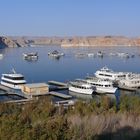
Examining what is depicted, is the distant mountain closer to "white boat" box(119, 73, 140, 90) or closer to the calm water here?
the calm water

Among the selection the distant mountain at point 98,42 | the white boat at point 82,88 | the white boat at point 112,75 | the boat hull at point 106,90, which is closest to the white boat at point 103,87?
the boat hull at point 106,90

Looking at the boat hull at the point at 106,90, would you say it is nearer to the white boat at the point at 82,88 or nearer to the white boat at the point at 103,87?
the white boat at the point at 103,87

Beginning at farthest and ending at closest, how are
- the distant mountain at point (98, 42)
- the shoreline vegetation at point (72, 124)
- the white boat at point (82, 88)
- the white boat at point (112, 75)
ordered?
the distant mountain at point (98, 42), the white boat at point (112, 75), the white boat at point (82, 88), the shoreline vegetation at point (72, 124)

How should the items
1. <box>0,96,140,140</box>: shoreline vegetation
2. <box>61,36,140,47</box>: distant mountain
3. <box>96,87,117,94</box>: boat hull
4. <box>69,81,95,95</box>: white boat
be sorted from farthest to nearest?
<box>61,36,140,47</box>: distant mountain
<box>96,87,117,94</box>: boat hull
<box>69,81,95,95</box>: white boat
<box>0,96,140,140</box>: shoreline vegetation

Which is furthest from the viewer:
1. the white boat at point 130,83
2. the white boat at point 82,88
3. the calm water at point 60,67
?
the calm water at point 60,67

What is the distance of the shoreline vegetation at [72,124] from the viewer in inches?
191

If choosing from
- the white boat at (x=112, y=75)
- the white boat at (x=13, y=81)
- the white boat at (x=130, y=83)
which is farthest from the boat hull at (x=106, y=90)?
the white boat at (x=13, y=81)

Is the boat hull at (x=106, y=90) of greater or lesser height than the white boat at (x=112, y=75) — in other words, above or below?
below

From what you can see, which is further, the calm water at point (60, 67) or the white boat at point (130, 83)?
the calm water at point (60, 67)

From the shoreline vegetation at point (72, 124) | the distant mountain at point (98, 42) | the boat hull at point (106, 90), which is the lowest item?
the distant mountain at point (98, 42)

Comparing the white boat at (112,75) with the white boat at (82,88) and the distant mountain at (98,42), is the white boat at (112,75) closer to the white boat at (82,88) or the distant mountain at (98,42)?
the white boat at (82,88)

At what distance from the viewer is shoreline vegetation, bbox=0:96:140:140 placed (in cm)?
484

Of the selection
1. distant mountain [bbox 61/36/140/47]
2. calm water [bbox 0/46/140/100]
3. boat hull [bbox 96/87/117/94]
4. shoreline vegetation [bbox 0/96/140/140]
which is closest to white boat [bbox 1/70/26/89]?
calm water [bbox 0/46/140/100]

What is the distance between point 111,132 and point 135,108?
3.97 m
